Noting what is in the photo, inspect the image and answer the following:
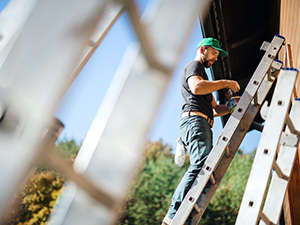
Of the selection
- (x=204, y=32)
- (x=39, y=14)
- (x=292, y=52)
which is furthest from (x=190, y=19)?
(x=204, y=32)

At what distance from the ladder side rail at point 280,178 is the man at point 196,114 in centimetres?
47

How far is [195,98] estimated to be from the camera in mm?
2182

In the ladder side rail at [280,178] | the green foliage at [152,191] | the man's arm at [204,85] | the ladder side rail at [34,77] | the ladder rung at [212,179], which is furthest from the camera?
the green foliage at [152,191]

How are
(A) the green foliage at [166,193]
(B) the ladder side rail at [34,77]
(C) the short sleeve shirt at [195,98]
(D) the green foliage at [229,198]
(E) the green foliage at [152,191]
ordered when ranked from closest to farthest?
(B) the ladder side rail at [34,77]
(C) the short sleeve shirt at [195,98]
(D) the green foliage at [229,198]
(A) the green foliage at [166,193]
(E) the green foliage at [152,191]

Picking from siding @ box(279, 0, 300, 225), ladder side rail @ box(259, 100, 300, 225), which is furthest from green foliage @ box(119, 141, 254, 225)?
ladder side rail @ box(259, 100, 300, 225)

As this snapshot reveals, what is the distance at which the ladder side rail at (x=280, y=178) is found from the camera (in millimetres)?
1433

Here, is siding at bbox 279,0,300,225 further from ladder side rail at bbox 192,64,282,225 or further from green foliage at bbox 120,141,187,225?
green foliage at bbox 120,141,187,225

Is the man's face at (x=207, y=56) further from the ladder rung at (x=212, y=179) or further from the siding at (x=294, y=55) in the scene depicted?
the ladder rung at (x=212, y=179)

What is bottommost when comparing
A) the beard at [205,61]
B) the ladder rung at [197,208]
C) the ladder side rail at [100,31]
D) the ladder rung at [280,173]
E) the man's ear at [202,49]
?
the ladder side rail at [100,31]

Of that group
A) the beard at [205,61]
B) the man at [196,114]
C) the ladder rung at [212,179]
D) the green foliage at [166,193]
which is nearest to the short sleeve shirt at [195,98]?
the man at [196,114]

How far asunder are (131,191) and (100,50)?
41.9ft

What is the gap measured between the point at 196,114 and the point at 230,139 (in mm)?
276

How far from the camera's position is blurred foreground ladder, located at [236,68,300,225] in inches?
50.8

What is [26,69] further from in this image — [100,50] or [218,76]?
[218,76]
